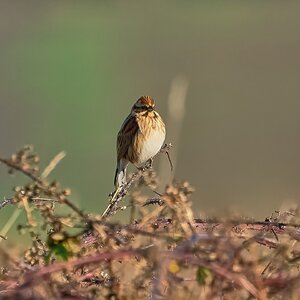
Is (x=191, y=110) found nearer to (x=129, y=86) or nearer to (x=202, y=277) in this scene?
(x=129, y=86)

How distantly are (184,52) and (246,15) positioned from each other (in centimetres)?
550

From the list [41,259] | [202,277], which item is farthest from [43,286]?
[41,259]

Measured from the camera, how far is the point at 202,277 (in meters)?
1.91

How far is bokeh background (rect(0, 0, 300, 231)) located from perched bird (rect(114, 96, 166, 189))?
228 mm

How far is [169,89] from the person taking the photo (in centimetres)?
1736

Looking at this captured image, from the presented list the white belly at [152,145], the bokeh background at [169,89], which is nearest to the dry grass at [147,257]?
the bokeh background at [169,89]

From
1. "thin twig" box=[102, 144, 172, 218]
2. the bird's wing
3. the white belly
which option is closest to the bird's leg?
the white belly

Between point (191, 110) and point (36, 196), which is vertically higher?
point (36, 196)

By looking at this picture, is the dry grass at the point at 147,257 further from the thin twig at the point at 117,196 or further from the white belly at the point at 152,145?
the white belly at the point at 152,145

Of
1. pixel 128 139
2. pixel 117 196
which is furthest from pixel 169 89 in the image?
pixel 117 196

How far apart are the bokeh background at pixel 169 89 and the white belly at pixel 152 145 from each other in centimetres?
27

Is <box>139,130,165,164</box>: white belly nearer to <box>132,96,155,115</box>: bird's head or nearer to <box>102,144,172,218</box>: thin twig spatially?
<box>132,96,155,115</box>: bird's head

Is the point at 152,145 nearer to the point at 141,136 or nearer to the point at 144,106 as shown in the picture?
the point at 141,136

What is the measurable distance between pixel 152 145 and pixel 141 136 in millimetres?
154
